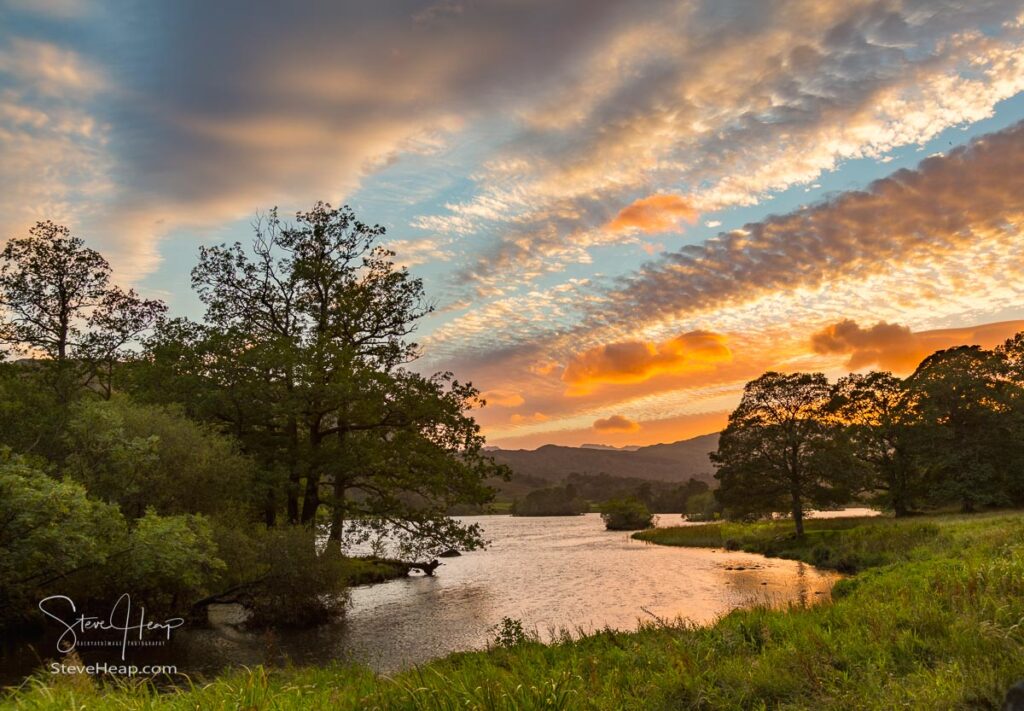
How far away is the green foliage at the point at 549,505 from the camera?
174m

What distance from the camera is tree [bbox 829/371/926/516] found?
174 ft

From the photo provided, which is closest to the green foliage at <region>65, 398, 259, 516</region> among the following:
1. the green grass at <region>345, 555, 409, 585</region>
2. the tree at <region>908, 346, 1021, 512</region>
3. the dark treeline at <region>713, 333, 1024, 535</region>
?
the green grass at <region>345, 555, 409, 585</region>

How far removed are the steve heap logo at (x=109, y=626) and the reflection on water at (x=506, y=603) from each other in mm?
871

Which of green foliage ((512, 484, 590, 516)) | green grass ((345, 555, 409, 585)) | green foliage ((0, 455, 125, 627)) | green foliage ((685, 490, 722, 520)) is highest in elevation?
green foliage ((0, 455, 125, 627))

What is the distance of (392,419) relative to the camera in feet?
102

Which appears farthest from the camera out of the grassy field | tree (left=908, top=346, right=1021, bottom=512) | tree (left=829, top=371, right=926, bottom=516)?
tree (left=829, top=371, right=926, bottom=516)

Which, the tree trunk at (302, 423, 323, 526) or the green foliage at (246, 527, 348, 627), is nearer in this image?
the green foliage at (246, 527, 348, 627)

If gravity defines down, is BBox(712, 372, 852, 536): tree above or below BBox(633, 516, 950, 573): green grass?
above

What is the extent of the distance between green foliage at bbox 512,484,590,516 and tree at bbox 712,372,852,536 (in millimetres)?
125959

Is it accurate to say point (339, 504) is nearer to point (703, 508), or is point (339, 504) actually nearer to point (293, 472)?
point (293, 472)

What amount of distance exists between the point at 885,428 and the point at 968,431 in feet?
19.9

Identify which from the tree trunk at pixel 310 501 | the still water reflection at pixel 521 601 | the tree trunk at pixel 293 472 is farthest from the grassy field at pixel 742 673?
the tree trunk at pixel 310 501

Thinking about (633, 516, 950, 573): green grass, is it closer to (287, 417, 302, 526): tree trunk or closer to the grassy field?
the grassy field

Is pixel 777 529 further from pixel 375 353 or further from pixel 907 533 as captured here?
pixel 375 353
